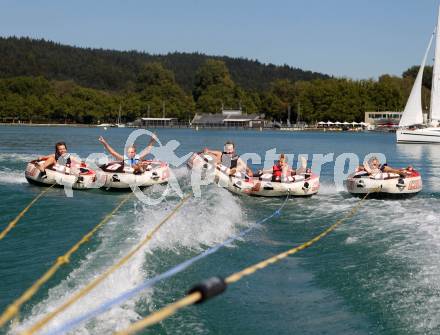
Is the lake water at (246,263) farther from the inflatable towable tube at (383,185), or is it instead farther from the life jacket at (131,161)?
the life jacket at (131,161)

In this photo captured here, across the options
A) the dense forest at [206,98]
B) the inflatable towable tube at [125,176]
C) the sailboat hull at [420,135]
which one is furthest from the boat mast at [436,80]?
the dense forest at [206,98]

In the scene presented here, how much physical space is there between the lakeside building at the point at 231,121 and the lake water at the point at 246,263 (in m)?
135

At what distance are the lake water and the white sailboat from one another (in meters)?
43.1

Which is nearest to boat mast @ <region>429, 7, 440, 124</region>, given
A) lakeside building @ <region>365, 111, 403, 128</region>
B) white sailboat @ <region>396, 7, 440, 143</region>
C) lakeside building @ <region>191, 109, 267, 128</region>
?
white sailboat @ <region>396, 7, 440, 143</region>

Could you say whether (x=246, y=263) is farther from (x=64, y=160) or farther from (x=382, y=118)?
(x=382, y=118)

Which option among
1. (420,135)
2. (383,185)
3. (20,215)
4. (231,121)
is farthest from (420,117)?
(231,121)

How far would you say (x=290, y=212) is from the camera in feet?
57.5

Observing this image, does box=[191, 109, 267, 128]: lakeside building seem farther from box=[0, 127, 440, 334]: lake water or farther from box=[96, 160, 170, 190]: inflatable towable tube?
box=[0, 127, 440, 334]: lake water

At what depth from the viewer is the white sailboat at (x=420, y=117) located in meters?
58.3

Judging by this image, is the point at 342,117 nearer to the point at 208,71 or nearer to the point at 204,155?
the point at 208,71

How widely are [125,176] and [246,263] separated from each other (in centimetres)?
984

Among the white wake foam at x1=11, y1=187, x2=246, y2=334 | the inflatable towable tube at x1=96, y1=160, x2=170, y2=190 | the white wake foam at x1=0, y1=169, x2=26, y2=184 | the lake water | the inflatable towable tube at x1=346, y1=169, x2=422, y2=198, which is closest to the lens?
the white wake foam at x1=11, y1=187, x2=246, y2=334

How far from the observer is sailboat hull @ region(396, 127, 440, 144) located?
61344mm

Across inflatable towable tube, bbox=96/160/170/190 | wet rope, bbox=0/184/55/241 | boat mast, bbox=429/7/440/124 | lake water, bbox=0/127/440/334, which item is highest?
boat mast, bbox=429/7/440/124
